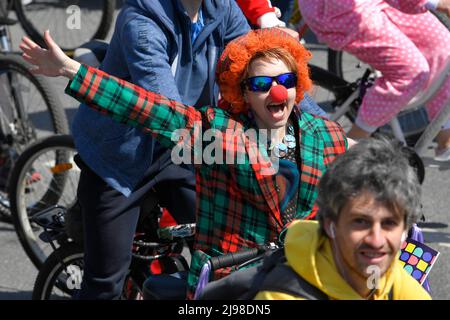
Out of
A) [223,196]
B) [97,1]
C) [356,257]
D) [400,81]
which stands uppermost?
[356,257]

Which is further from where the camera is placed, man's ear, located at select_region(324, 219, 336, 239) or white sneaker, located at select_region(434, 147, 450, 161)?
white sneaker, located at select_region(434, 147, 450, 161)

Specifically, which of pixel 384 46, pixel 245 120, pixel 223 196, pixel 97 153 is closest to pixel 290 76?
pixel 245 120

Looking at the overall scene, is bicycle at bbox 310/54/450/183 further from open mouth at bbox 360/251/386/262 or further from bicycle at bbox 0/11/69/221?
open mouth at bbox 360/251/386/262

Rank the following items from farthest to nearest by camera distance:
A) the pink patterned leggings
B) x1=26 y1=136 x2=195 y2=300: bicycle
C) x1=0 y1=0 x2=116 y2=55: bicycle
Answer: x1=0 y1=0 x2=116 y2=55: bicycle → the pink patterned leggings → x1=26 y1=136 x2=195 y2=300: bicycle

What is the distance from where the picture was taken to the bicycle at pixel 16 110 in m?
5.86

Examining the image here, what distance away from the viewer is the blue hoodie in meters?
3.68

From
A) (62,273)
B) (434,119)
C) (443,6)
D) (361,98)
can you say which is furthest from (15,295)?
(443,6)

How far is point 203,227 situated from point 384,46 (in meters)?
2.15

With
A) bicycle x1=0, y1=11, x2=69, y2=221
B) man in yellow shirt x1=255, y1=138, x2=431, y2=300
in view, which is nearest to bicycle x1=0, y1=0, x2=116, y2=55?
bicycle x1=0, y1=11, x2=69, y2=221

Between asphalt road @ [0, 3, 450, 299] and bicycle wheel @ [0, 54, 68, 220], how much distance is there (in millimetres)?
323

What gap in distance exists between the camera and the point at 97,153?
3990mm

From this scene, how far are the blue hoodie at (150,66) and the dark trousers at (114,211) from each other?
65mm

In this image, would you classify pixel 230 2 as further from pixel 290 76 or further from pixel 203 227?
pixel 203 227

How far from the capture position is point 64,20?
8305 mm
